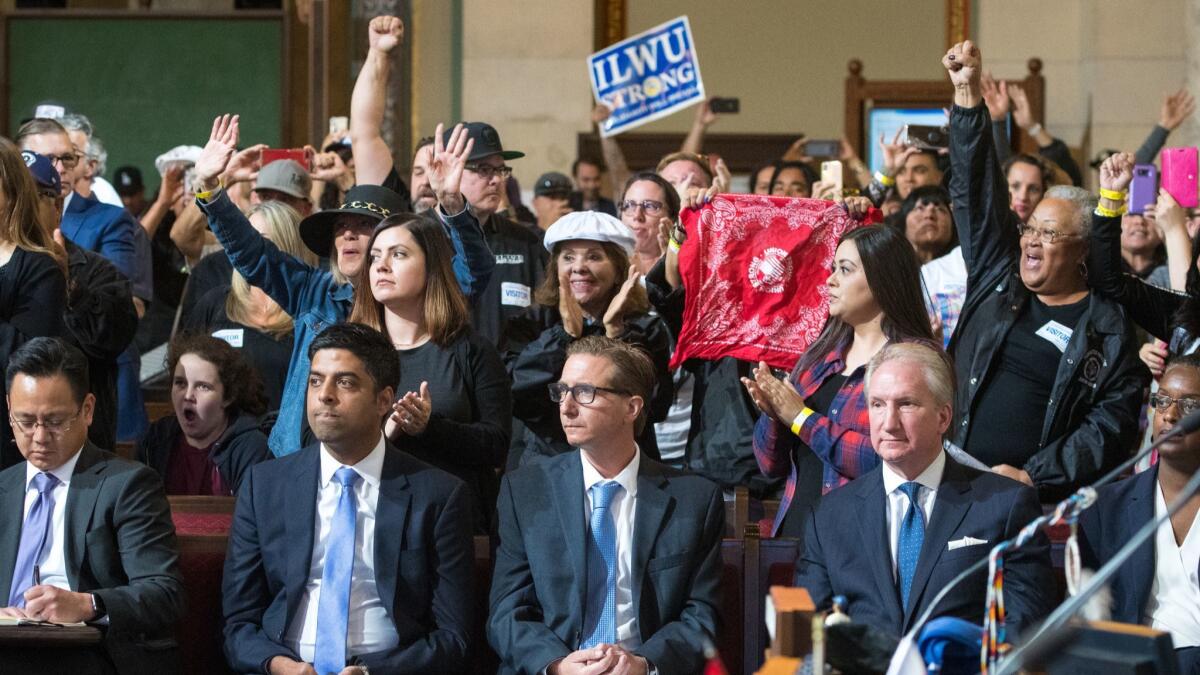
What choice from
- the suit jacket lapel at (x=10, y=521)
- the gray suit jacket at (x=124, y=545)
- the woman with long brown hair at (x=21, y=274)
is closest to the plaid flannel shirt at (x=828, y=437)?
the gray suit jacket at (x=124, y=545)

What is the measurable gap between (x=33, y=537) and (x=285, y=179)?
2494 mm

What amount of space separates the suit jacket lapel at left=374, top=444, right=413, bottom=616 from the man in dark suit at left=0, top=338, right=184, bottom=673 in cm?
52

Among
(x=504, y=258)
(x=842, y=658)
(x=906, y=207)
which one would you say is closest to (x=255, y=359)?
(x=504, y=258)

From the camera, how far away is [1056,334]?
5.23m

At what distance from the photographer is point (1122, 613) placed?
4281 millimetres

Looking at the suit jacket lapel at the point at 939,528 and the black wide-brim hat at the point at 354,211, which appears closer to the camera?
the suit jacket lapel at the point at 939,528

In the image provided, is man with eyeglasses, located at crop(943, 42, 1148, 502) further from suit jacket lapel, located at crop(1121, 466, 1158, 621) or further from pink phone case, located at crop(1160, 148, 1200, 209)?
pink phone case, located at crop(1160, 148, 1200, 209)

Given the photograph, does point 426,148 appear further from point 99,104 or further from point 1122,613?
point 99,104

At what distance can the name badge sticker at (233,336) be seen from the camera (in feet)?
19.7

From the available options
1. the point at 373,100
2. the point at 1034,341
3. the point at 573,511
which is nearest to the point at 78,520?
the point at 573,511

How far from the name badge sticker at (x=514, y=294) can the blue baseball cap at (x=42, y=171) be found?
166cm

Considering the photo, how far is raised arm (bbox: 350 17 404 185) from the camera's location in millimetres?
6020

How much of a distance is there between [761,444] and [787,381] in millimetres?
204

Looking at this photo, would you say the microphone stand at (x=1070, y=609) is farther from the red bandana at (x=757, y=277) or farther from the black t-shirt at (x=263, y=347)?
the black t-shirt at (x=263, y=347)
